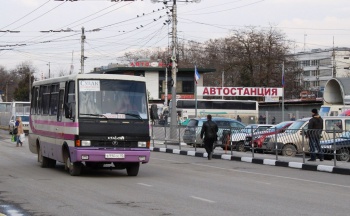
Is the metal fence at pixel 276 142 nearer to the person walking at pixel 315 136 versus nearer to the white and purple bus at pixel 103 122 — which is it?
the person walking at pixel 315 136

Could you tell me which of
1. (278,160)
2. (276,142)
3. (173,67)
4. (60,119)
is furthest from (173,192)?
(173,67)

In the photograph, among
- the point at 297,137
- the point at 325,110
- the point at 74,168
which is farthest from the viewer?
the point at 325,110

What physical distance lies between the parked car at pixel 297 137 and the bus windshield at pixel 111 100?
22.9 feet

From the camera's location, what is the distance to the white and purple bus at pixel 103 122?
16.6m

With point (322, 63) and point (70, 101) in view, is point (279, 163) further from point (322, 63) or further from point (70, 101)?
point (322, 63)

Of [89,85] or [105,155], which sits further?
[89,85]

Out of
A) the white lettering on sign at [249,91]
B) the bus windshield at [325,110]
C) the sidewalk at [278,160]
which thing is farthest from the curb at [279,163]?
the white lettering on sign at [249,91]

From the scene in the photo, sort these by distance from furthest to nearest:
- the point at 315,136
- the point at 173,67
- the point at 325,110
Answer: the point at 325,110, the point at 173,67, the point at 315,136

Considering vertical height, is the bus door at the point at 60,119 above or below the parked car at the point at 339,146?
above

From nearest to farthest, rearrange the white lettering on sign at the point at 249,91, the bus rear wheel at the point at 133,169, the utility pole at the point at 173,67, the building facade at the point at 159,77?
the bus rear wheel at the point at 133,169 < the utility pole at the point at 173,67 < the white lettering on sign at the point at 249,91 < the building facade at the point at 159,77

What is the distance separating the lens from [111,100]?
1698cm

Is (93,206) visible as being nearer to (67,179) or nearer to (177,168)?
(67,179)

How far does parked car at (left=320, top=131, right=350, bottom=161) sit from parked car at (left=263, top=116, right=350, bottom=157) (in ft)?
0.62

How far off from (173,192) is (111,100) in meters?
4.20
